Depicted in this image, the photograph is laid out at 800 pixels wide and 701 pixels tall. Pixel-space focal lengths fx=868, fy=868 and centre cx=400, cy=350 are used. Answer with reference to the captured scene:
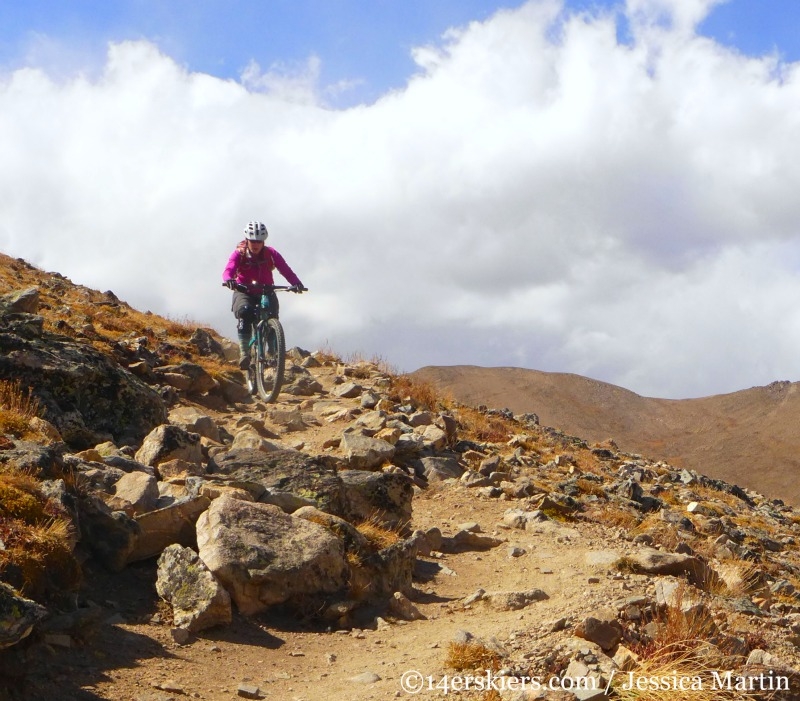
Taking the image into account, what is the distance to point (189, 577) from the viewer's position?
240 inches

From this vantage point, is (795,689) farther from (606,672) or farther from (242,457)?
(242,457)

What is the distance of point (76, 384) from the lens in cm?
1029

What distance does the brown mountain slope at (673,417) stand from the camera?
4212 centimetres

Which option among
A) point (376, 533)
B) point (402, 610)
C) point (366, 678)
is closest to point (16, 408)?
point (376, 533)

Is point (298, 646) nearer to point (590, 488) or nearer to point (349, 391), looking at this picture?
point (590, 488)

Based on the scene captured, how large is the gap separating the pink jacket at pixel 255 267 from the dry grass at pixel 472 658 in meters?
9.70

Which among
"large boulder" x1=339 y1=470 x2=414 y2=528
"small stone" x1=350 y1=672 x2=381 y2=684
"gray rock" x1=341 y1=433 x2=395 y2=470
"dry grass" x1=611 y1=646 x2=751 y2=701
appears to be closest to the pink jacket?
"gray rock" x1=341 y1=433 x2=395 y2=470

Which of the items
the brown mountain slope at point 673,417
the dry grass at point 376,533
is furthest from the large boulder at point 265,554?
the brown mountain slope at point 673,417

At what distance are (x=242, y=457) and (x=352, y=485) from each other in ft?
4.17

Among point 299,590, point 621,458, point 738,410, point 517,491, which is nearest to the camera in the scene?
point 299,590

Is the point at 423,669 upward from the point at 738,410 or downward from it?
downward

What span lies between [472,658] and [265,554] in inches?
72.8

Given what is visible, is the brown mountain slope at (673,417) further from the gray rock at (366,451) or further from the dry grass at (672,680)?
the dry grass at (672,680)

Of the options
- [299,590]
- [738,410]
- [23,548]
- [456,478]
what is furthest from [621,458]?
[738,410]
